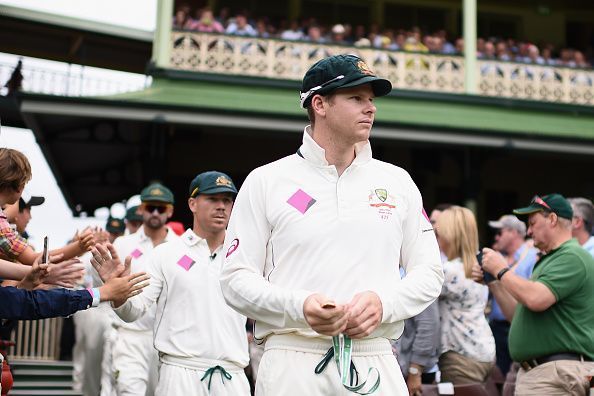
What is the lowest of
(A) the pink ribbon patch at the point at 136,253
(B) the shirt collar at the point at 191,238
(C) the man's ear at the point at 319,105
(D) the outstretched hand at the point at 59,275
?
(D) the outstretched hand at the point at 59,275

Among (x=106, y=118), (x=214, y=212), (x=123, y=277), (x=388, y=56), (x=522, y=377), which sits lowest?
(x=522, y=377)

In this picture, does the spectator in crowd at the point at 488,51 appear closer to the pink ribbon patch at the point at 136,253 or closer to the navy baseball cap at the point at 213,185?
the pink ribbon patch at the point at 136,253

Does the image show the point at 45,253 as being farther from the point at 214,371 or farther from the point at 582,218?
the point at 582,218

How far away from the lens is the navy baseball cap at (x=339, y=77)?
12.3 feet

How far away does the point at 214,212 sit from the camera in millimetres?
6496

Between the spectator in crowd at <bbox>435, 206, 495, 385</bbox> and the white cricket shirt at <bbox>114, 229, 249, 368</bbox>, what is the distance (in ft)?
6.35

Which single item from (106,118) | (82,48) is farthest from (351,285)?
(82,48)

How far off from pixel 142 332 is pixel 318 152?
4.90 m

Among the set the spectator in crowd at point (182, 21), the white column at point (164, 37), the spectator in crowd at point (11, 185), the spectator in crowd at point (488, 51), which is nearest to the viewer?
the spectator in crowd at point (11, 185)

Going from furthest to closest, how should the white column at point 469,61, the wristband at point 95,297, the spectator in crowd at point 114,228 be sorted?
the white column at point 469,61
the spectator in crowd at point 114,228
the wristband at point 95,297

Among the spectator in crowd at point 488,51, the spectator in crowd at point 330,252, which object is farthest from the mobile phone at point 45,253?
the spectator in crowd at point 488,51

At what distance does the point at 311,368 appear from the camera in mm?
3564

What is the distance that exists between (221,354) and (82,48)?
66.5ft

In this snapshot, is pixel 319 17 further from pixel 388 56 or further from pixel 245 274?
pixel 245 274
